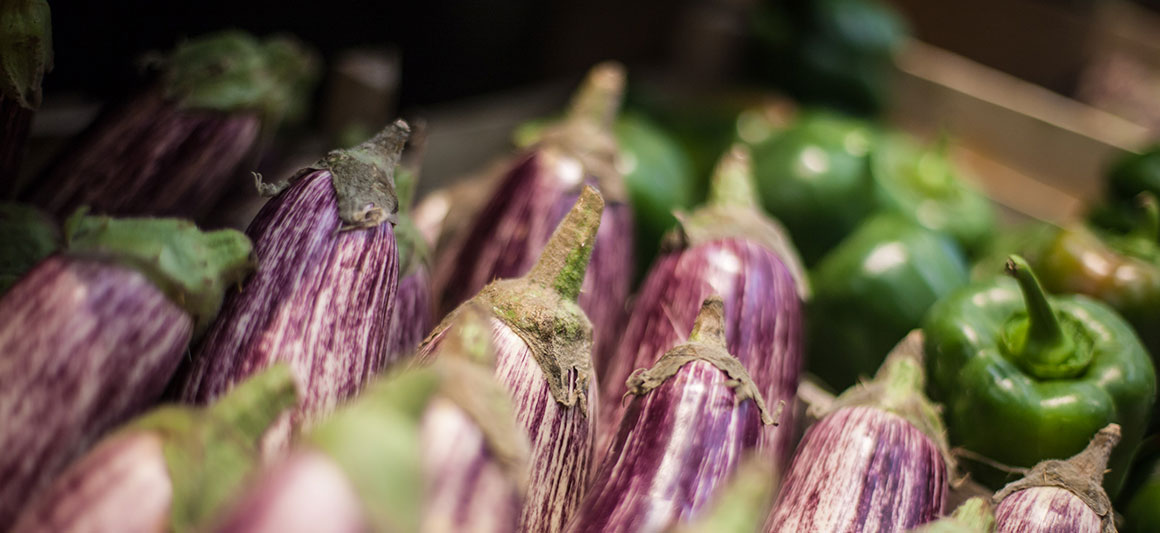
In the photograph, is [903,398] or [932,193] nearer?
[903,398]

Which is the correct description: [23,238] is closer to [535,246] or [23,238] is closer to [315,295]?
[315,295]

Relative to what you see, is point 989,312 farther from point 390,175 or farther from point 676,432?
point 390,175

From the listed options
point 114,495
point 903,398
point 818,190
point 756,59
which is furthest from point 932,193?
point 114,495

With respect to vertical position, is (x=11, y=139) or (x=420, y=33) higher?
(x=11, y=139)

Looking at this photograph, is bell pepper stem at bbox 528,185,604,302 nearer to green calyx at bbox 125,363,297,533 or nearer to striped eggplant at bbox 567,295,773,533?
striped eggplant at bbox 567,295,773,533

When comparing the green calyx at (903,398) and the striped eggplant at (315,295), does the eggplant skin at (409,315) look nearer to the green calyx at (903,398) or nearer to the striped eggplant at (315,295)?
the striped eggplant at (315,295)

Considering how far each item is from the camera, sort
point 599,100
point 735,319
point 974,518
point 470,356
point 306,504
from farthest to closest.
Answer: point 599,100 < point 735,319 < point 974,518 < point 470,356 < point 306,504

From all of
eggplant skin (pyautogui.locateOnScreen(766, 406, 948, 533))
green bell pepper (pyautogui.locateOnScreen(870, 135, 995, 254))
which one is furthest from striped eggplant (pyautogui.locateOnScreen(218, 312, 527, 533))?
green bell pepper (pyautogui.locateOnScreen(870, 135, 995, 254))
